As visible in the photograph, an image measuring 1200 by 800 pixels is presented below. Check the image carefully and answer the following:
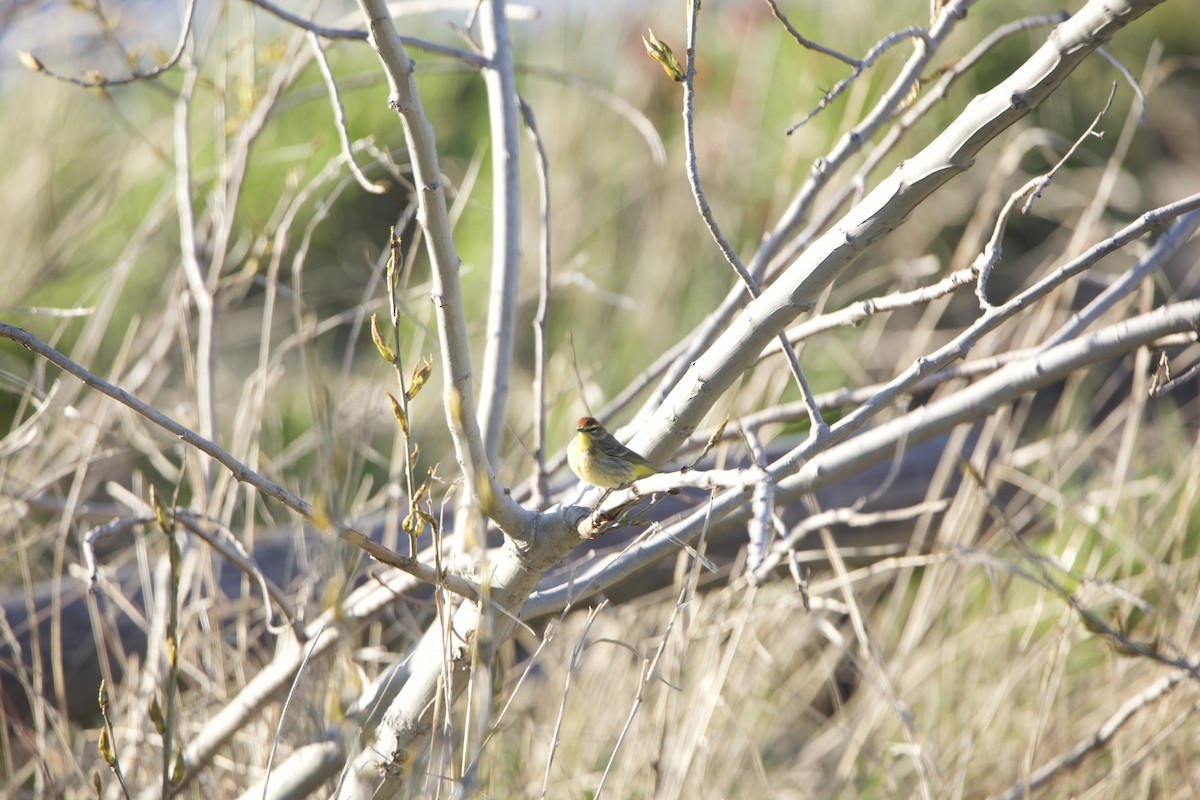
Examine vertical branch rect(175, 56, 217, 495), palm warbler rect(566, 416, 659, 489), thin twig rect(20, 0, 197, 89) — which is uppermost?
thin twig rect(20, 0, 197, 89)

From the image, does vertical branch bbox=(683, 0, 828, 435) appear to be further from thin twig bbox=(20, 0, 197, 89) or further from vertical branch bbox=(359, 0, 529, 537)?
thin twig bbox=(20, 0, 197, 89)

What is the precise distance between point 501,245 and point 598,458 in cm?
47

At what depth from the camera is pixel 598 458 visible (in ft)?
6.39

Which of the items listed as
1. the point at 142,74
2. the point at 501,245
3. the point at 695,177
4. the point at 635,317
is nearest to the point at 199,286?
the point at 142,74

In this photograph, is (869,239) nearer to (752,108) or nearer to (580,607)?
(580,607)

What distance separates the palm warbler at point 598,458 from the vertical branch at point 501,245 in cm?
19

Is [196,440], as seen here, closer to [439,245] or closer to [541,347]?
[439,245]

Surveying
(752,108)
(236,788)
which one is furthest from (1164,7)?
(236,788)

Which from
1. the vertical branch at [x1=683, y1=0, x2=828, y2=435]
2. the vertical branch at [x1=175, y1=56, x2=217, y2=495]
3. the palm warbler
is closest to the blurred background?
the vertical branch at [x1=175, y1=56, x2=217, y2=495]

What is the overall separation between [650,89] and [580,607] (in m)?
4.09

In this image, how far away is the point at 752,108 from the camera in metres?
5.73

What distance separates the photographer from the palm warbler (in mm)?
1823

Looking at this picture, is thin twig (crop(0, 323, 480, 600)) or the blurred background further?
the blurred background

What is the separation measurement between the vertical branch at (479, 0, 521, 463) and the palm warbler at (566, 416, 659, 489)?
19 centimetres
